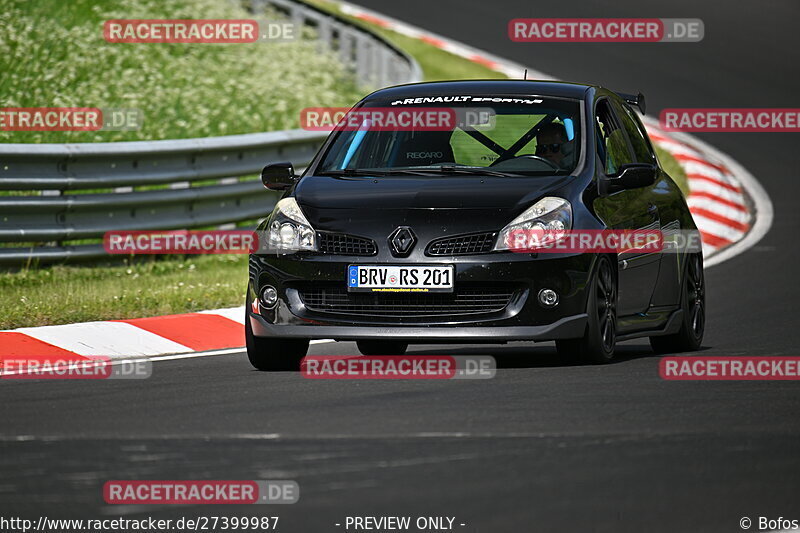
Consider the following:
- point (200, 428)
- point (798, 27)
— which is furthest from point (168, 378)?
point (798, 27)

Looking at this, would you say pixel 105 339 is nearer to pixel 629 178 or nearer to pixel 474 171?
pixel 474 171

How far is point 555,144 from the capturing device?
1086cm

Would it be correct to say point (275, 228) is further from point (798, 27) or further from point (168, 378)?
point (798, 27)

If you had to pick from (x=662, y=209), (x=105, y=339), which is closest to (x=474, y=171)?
(x=662, y=209)

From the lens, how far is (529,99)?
11148 mm

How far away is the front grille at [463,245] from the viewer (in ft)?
32.3

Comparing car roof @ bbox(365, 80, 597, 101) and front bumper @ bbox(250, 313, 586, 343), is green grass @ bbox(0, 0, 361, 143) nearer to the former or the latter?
car roof @ bbox(365, 80, 597, 101)

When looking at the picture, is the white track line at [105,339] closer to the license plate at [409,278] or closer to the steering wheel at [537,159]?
the license plate at [409,278]

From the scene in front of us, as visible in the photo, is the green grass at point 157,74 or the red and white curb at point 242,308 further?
the green grass at point 157,74

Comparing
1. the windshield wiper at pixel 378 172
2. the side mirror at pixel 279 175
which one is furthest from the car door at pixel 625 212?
the side mirror at pixel 279 175

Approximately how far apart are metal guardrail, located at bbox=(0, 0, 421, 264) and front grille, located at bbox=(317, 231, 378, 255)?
Answer: 4.78m

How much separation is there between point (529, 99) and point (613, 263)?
4.29 feet

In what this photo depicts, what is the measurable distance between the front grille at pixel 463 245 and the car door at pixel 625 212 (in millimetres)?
828

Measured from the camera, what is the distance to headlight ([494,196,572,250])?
32.4 feet
